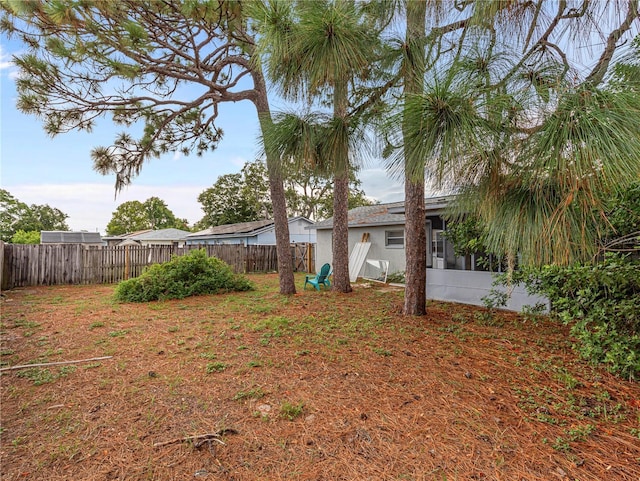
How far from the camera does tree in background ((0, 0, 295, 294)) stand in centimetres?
424

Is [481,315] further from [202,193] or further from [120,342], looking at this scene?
[202,193]

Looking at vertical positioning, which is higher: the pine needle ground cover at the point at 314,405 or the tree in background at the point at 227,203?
the tree in background at the point at 227,203

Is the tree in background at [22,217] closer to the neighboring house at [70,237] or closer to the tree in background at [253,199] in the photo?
the neighboring house at [70,237]

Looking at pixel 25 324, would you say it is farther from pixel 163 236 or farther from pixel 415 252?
pixel 163 236

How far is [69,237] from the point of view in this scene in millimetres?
20609

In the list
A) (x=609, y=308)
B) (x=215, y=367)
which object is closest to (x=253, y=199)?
(x=215, y=367)

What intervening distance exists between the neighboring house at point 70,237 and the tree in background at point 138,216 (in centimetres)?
2050

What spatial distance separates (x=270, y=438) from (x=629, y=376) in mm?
3286

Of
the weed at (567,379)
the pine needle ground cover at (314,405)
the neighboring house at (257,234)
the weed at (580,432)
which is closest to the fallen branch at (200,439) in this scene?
the pine needle ground cover at (314,405)


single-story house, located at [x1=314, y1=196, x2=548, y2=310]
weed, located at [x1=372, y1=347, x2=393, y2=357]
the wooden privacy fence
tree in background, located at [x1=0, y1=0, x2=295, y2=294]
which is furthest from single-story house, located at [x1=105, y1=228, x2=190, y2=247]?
weed, located at [x1=372, y1=347, x2=393, y2=357]

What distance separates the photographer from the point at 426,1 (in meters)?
2.15

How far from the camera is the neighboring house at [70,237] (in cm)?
1984

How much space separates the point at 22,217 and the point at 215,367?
1575 inches

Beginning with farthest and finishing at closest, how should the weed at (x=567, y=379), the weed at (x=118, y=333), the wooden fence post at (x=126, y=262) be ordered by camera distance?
A: the wooden fence post at (x=126, y=262) → the weed at (x=118, y=333) → the weed at (x=567, y=379)
